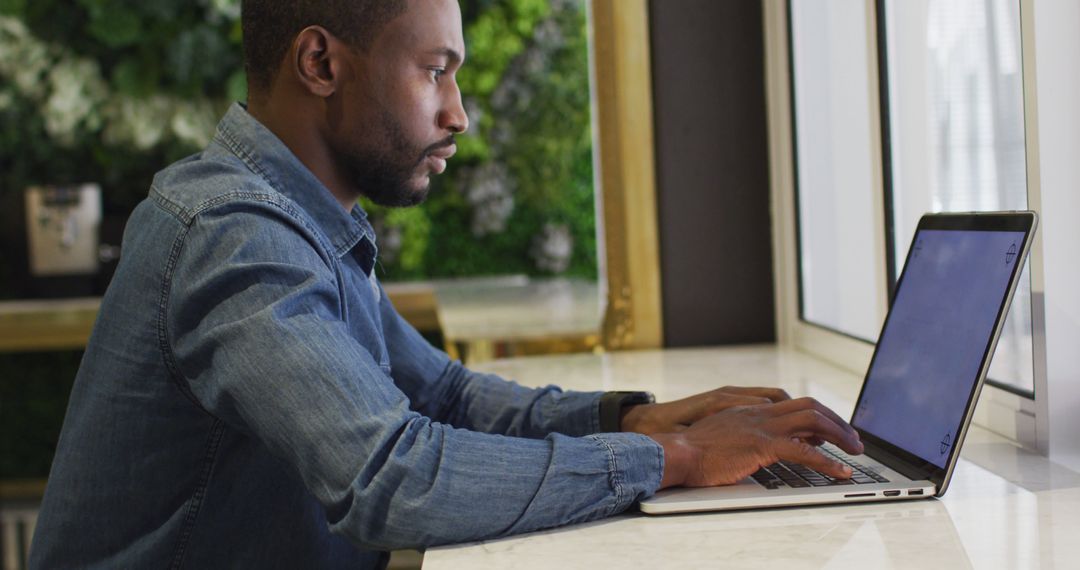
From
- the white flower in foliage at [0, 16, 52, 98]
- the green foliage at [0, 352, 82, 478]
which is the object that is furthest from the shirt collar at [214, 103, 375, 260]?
the white flower in foliage at [0, 16, 52, 98]

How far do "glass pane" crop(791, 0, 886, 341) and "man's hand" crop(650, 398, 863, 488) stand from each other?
2.44ft

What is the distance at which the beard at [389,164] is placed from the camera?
1191 mm

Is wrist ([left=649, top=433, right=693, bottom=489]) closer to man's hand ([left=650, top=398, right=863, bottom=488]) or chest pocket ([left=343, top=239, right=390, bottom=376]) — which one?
man's hand ([left=650, top=398, right=863, bottom=488])

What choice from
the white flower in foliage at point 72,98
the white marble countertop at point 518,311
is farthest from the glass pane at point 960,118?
the white flower in foliage at point 72,98

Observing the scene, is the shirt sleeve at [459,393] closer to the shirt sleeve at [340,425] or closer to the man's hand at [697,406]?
the man's hand at [697,406]

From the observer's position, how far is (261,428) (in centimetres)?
90

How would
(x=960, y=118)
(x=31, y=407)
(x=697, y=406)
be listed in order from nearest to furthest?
(x=697, y=406) → (x=960, y=118) → (x=31, y=407)

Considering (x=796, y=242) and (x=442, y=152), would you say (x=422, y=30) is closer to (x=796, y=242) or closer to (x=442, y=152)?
(x=442, y=152)

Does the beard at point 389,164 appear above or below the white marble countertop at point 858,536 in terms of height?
above

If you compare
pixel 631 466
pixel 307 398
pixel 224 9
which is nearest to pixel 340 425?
pixel 307 398

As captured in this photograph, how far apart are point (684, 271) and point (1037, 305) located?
1.10 metres

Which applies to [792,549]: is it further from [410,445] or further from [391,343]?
[391,343]

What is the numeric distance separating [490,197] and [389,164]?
3.94 metres

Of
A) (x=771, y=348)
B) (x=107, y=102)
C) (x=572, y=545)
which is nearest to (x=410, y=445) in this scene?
(x=572, y=545)
